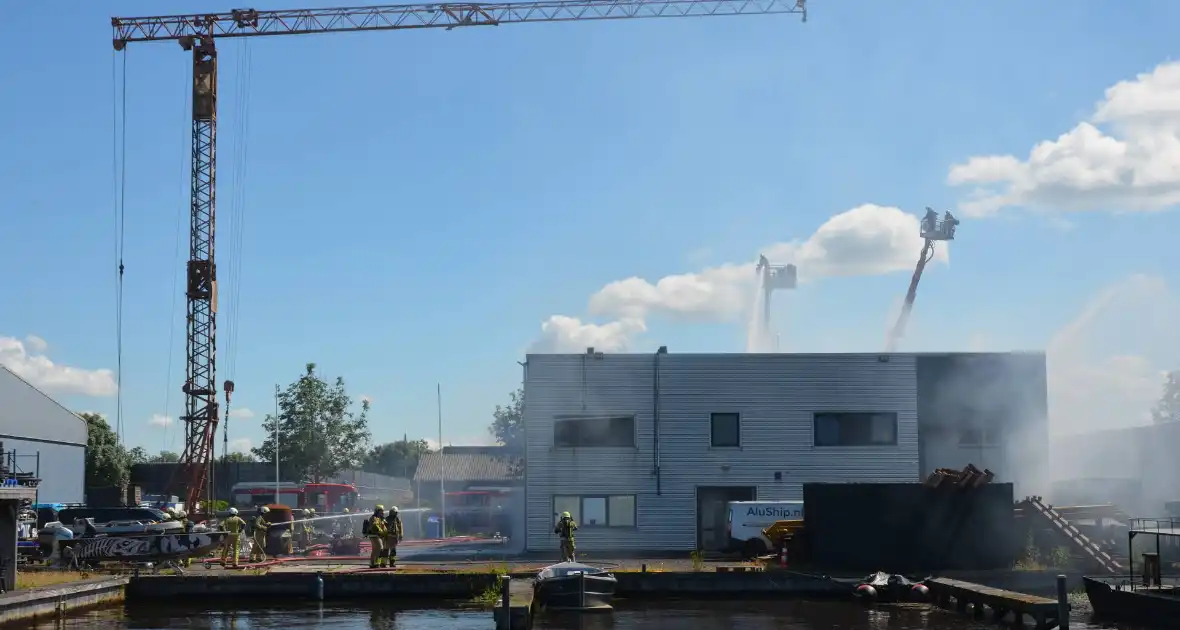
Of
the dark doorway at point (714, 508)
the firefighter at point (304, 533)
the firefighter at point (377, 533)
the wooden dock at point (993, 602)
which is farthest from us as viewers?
the firefighter at point (304, 533)

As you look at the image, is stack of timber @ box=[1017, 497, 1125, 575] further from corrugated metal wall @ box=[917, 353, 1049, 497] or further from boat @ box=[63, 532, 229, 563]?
boat @ box=[63, 532, 229, 563]

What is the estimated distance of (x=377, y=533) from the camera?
35750 mm

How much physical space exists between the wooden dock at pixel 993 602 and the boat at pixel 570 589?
8766 mm

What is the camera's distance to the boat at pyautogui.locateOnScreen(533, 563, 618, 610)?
3156cm

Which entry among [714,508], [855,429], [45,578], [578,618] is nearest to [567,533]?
[578,618]

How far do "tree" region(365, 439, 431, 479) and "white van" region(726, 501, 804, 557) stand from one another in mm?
123448

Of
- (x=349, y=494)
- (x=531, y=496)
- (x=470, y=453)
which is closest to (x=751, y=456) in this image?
(x=531, y=496)

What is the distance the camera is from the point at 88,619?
1187 inches

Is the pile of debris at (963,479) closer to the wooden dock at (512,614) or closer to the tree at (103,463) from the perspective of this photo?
the wooden dock at (512,614)

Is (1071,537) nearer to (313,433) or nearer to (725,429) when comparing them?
(725,429)

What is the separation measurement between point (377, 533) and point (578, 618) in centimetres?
833

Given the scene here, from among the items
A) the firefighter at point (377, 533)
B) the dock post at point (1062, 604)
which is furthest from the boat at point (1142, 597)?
the firefighter at point (377, 533)

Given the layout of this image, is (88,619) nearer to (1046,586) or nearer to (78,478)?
(1046,586)

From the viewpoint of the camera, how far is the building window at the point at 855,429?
4625 cm
